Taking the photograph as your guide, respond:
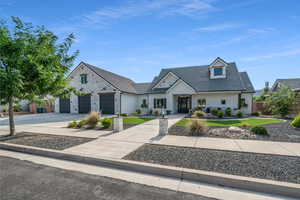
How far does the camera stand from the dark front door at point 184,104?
1848cm

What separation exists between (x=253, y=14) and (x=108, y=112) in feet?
55.2

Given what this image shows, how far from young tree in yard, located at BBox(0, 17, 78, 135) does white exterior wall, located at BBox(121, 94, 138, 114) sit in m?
10.9

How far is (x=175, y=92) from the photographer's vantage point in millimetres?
17453

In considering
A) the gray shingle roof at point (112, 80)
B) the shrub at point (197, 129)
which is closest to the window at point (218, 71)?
the gray shingle roof at point (112, 80)

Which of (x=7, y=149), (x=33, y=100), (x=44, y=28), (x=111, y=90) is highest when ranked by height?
(x=44, y=28)

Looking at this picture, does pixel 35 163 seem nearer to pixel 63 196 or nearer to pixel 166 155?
pixel 63 196

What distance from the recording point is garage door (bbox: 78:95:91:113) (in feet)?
62.8

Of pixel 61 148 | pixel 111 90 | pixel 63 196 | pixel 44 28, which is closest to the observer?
pixel 63 196

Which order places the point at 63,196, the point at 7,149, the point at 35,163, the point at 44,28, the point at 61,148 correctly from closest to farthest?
the point at 63,196, the point at 35,163, the point at 61,148, the point at 7,149, the point at 44,28

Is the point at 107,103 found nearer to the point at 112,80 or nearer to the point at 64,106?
the point at 112,80

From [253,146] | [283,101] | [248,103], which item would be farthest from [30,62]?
[248,103]

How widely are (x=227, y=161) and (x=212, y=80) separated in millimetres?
15847

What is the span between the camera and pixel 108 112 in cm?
1838

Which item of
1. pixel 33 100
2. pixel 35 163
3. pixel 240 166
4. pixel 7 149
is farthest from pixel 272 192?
pixel 33 100
